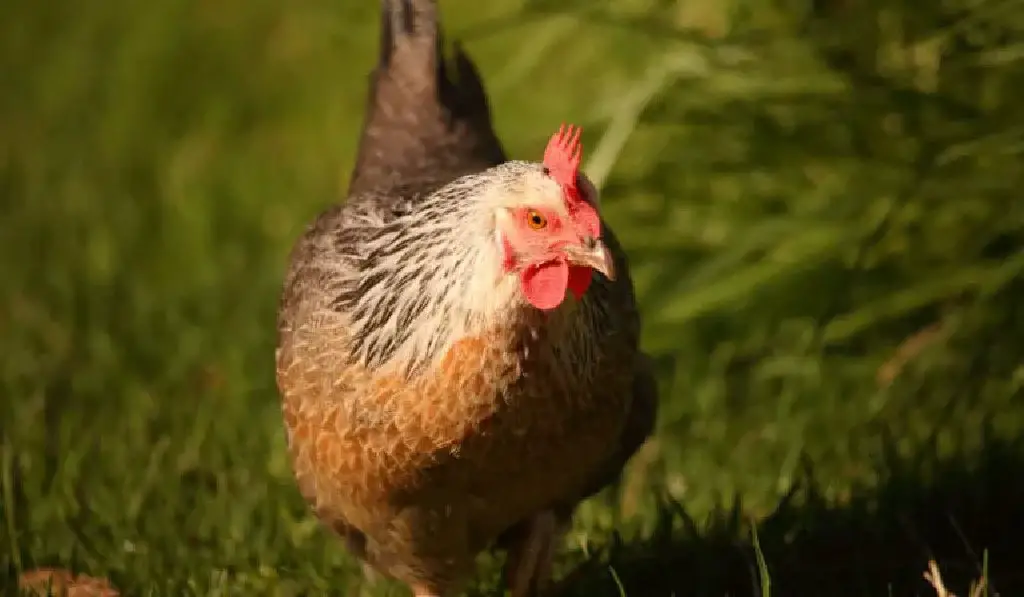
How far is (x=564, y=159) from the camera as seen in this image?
2131 millimetres

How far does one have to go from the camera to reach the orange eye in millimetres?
2098

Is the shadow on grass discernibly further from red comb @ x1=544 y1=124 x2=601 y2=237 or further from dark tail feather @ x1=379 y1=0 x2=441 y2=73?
dark tail feather @ x1=379 y1=0 x2=441 y2=73

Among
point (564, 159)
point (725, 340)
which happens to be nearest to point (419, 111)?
point (564, 159)

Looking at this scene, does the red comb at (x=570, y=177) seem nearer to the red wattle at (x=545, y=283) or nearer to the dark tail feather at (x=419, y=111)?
the red wattle at (x=545, y=283)

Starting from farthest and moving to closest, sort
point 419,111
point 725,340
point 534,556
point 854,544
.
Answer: point 725,340
point 419,111
point 854,544
point 534,556

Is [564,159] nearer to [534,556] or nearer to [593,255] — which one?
[593,255]

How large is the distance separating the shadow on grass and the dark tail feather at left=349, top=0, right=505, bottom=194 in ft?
2.77

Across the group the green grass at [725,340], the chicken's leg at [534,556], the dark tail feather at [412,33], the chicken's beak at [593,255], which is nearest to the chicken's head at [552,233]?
the chicken's beak at [593,255]

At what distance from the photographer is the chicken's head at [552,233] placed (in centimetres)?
207

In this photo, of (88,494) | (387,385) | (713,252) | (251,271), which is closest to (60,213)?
(251,271)

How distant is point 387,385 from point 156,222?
2.84 m

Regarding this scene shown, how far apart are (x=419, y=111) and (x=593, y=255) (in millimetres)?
1045

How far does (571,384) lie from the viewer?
7.38ft

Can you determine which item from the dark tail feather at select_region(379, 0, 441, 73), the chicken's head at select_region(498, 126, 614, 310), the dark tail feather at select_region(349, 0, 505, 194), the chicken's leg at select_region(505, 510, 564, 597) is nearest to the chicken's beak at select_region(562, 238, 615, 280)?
the chicken's head at select_region(498, 126, 614, 310)
